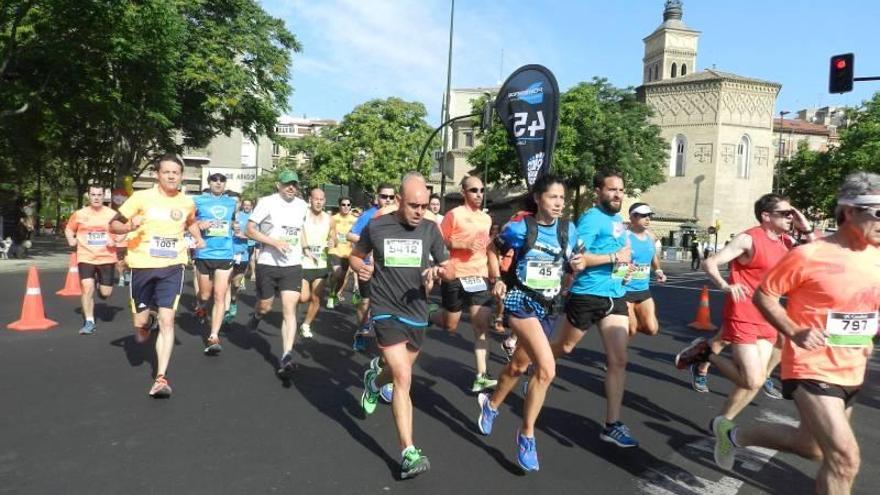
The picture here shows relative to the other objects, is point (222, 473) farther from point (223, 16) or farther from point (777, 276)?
point (223, 16)

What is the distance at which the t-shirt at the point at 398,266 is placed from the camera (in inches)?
172

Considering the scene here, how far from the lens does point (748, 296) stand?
4809 millimetres

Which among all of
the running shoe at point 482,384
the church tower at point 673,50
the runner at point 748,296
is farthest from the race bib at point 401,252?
the church tower at point 673,50

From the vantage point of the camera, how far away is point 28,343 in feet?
25.8

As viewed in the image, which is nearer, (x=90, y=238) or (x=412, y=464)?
(x=412, y=464)

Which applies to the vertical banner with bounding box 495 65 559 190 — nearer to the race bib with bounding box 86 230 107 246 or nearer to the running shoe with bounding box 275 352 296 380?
the running shoe with bounding box 275 352 296 380

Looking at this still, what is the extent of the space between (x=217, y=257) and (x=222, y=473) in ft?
15.8

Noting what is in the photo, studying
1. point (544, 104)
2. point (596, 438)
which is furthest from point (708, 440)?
point (544, 104)

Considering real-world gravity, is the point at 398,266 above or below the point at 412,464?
above

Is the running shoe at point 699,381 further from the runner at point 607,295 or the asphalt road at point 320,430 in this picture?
the runner at point 607,295

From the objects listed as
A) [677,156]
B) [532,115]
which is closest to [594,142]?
[677,156]

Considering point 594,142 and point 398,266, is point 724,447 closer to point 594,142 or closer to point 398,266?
point 398,266

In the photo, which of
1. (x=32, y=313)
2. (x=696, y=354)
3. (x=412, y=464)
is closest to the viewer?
(x=412, y=464)

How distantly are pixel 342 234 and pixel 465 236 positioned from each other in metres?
4.74
